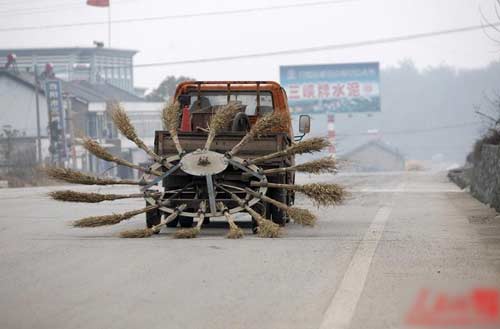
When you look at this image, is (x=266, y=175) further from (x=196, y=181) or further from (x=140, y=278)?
(x=140, y=278)

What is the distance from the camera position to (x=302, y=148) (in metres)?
15.8

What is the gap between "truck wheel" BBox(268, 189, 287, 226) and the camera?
1614 cm

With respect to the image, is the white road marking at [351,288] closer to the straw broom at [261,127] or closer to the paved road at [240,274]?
the paved road at [240,274]

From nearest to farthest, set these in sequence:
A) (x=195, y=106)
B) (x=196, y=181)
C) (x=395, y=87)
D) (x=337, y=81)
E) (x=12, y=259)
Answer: (x=12, y=259) < (x=196, y=181) < (x=195, y=106) < (x=337, y=81) < (x=395, y=87)

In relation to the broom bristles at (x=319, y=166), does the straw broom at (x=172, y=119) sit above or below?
above

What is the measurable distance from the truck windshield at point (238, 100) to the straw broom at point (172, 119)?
4.56 feet

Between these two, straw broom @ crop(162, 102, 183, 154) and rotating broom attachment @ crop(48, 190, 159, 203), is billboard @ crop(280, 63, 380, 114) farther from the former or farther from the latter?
rotating broom attachment @ crop(48, 190, 159, 203)

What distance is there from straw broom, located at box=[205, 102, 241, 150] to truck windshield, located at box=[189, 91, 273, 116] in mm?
1985

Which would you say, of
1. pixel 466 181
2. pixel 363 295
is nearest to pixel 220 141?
pixel 363 295

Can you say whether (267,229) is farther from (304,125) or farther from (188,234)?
(304,125)

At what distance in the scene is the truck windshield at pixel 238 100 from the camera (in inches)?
714

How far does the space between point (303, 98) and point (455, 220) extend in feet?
210

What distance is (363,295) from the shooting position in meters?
9.15

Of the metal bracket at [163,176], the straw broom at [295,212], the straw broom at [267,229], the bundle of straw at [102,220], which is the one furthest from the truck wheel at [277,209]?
the bundle of straw at [102,220]
